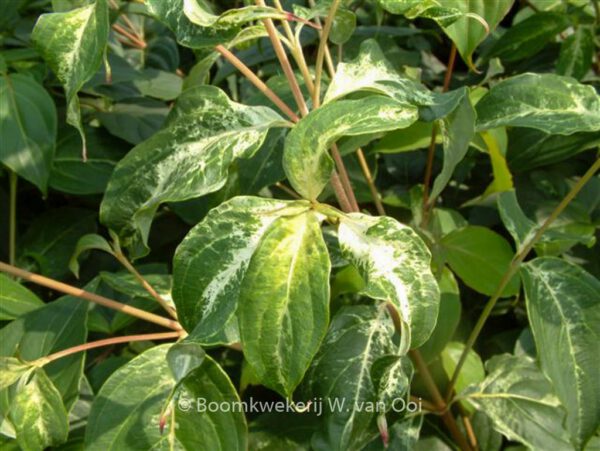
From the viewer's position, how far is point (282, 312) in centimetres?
50

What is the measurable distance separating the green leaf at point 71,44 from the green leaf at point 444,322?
0.51m

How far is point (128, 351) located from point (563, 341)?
1.94 ft

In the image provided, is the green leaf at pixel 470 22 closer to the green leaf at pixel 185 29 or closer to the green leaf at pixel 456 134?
the green leaf at pixel 456 134

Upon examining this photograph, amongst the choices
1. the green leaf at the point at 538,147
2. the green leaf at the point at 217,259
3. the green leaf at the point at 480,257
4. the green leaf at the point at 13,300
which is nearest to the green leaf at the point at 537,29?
the green leaf at the point at 538,147

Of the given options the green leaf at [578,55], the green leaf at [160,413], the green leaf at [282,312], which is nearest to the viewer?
the green leaf at [282,312]

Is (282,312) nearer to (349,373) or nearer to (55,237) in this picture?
(349,373)

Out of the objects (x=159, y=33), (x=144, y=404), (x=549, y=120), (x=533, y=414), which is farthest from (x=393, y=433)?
(x=159, y=33)

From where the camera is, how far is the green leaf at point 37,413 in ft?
2.39

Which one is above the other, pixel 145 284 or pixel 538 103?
pixel 538 103

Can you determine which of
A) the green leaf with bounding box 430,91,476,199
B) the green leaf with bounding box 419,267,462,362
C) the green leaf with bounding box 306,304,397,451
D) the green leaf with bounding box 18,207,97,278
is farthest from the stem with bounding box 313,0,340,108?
the green leaf with bounding box 18,207,97,278

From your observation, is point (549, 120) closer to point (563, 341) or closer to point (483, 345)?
point (563, 341)

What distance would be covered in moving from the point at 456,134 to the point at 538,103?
4.3 inches

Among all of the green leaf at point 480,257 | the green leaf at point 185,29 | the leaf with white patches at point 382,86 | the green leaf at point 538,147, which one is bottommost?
the green leaf at point 480,257

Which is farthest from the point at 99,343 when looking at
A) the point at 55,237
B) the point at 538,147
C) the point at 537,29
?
the point at 537,29
